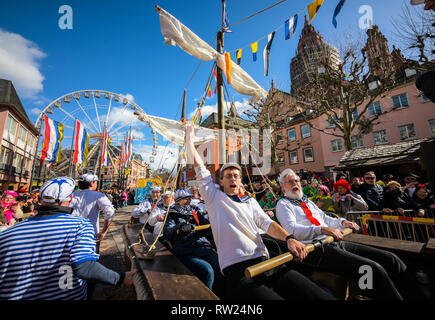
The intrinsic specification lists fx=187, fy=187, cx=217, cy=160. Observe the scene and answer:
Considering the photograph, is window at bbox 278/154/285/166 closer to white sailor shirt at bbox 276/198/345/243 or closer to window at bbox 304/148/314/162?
A: window at bbox 304/148/314/162

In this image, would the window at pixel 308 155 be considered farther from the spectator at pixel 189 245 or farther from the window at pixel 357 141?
the spectator at pixel 189 245

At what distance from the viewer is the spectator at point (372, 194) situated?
470 cm

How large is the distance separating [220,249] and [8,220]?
20.2ft

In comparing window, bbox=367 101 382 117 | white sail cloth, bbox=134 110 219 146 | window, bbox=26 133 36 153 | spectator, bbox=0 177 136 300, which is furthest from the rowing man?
window, bbox=26 133 36 153

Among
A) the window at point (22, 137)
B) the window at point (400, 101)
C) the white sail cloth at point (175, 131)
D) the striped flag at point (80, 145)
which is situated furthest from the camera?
the window at point (22, 137)

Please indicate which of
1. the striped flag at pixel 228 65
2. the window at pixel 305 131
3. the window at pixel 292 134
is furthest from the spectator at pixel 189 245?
the window at pixel 292 134

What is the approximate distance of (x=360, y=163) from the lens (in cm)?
1195

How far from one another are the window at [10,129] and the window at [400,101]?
124ft

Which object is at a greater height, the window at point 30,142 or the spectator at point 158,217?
the window at point 30,142

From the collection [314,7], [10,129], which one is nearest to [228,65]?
[314,7]

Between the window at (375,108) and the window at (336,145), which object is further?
the window at (336,145)

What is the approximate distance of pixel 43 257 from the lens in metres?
1.34
